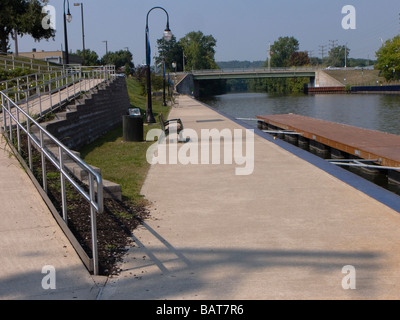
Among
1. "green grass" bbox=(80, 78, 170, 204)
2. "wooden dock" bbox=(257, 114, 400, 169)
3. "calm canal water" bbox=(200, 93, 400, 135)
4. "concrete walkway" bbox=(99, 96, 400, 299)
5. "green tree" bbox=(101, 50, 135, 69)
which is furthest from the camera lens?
"green tree" bbox=(101, 50, 135, 69)

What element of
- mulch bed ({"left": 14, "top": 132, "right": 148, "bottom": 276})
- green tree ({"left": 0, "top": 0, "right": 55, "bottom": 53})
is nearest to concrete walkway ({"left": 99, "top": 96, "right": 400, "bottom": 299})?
mulch bed ({"left": 14, "top": 132, "right": 148, "bottom": 276})

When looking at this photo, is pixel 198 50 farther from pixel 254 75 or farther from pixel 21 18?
pixel 21 18

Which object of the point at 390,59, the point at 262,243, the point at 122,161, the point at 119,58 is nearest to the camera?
the point at 262,243

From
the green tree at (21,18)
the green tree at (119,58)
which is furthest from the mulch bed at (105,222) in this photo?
the green tree at (119,58)

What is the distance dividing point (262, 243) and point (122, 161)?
21.7ft

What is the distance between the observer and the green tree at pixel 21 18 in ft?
148

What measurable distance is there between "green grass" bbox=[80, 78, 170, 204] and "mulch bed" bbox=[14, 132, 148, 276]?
67cm

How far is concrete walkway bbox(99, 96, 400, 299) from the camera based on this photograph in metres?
4.36

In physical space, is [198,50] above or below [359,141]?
above

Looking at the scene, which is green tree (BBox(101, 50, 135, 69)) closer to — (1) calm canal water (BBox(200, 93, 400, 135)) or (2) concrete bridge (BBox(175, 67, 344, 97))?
(2) concrete bridge (BBox(175, 67, 344, 97))

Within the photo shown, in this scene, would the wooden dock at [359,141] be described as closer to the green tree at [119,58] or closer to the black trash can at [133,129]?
the black trash can at [133,129]

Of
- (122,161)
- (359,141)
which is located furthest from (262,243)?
(359,141)

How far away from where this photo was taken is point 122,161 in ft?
38.0

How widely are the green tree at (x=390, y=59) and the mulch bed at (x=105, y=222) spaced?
103230 mm
